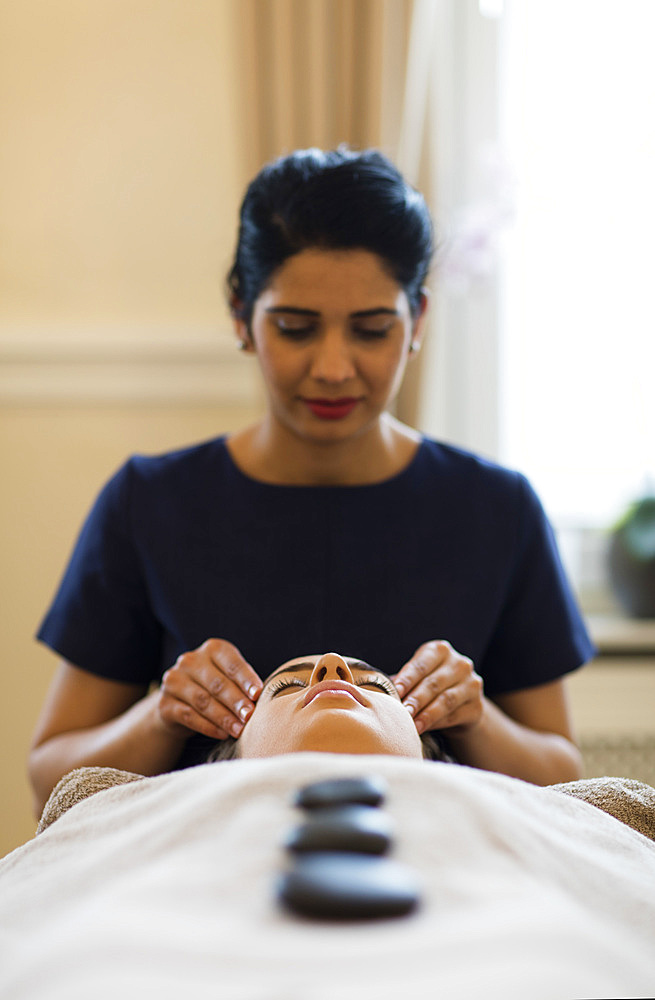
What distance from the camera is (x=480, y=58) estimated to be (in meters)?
2.20

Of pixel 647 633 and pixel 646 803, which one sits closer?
pixel 646 803

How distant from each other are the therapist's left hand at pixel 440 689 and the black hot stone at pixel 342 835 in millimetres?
510

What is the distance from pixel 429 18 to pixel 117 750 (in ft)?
5.37

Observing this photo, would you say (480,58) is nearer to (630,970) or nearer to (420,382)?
(420,382)

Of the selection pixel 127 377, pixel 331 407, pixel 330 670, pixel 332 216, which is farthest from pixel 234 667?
pixel 127 377

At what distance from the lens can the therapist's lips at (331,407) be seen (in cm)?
129

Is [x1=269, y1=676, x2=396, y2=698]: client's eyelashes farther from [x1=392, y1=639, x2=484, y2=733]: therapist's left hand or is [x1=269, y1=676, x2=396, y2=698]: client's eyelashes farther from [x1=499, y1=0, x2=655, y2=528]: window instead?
[x1=499, y1=0, x2=655, y2=528]: window

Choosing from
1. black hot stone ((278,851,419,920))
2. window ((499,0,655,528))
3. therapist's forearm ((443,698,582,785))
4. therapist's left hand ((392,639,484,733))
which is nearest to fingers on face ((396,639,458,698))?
therapist's left hand ((392,639,484,733))

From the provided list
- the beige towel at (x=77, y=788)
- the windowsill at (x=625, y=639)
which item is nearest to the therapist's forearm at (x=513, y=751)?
the beige towel at (x=77, y=788)

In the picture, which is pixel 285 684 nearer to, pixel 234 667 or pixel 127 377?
pixel 234 667

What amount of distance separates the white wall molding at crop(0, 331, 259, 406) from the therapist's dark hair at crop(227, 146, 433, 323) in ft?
2.18

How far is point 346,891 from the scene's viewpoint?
0.52 metres

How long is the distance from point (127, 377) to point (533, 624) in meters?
1.07

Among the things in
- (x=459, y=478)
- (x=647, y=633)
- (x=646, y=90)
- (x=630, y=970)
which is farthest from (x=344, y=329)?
(x=646, y=90)
